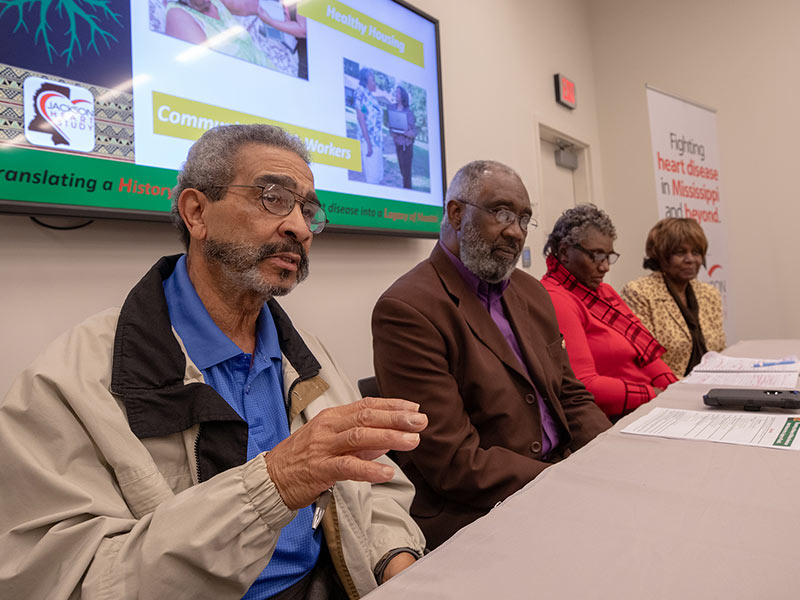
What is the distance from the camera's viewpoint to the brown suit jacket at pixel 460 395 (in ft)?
4.22

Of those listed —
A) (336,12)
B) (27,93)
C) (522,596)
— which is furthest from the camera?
(336,12)

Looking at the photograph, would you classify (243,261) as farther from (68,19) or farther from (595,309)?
(595,309)

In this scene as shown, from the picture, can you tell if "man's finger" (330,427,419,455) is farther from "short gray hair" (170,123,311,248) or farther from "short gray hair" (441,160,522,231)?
→ "short gray hair" (441,160,522,231)

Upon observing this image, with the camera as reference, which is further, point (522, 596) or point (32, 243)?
point (32, 243)

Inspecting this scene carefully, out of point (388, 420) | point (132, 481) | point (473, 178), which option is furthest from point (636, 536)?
point (473, 178)

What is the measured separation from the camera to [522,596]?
530 mm

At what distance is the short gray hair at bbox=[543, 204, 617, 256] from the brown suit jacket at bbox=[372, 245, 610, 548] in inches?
32.5

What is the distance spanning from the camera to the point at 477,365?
1.43 m

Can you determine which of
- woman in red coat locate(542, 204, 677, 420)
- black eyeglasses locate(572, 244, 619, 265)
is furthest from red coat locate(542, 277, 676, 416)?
black eyeglasses locate(572, 244, 619, 265)

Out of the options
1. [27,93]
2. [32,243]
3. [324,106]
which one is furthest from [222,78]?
[32,243]

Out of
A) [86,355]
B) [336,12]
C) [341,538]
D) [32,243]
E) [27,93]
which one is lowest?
[341,538]

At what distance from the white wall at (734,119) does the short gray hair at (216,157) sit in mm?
3920

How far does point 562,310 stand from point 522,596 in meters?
1.65

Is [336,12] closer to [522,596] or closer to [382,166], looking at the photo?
[382,166]
